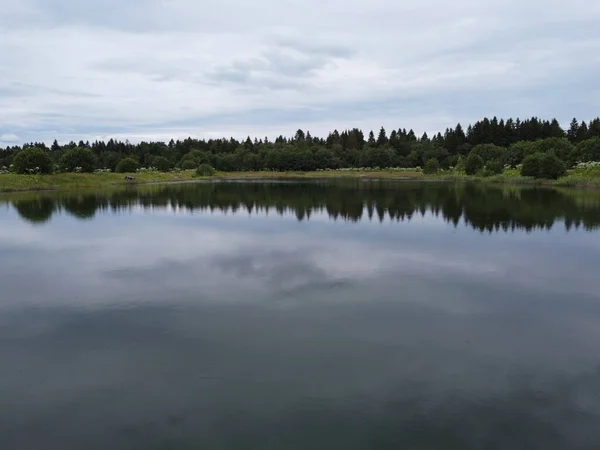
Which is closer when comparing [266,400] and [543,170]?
[266,400]

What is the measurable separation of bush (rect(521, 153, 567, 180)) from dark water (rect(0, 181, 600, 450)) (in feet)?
137

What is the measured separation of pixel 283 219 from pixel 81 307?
19462 mm

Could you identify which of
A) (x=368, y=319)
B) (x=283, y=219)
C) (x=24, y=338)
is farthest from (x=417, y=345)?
(x=283, y=219)

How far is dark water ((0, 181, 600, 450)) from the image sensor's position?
25.6 feet

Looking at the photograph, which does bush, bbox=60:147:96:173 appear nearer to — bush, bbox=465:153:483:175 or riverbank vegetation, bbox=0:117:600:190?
riverbank vegetation, bbox=0:117:600:190

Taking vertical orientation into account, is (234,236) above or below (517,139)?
below

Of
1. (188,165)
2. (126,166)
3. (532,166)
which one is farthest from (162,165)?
(532,166)

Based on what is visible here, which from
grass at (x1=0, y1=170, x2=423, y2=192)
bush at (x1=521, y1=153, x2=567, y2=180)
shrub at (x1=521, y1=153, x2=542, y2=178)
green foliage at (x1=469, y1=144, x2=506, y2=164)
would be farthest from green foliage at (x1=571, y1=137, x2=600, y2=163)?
grass at (x1=0, y1=170, x2=423, y2=192)

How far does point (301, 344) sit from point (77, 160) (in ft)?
253

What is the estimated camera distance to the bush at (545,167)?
198 ft

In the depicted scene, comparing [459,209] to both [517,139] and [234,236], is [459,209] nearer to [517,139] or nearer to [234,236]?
[234,236]

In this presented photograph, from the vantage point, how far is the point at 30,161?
64375 millimetres

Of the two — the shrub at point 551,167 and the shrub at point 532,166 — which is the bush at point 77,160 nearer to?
the shrub at point 532,166

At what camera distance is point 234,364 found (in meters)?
9.99
